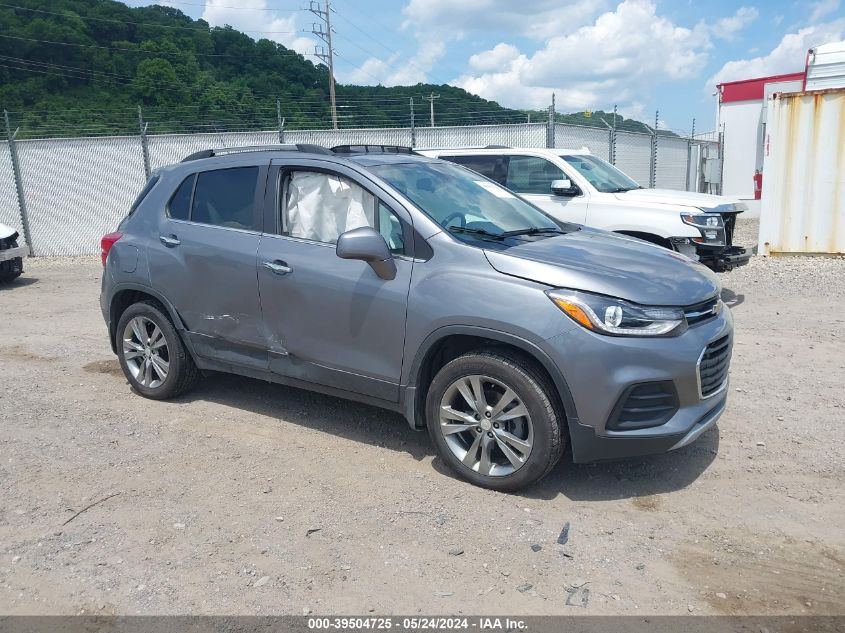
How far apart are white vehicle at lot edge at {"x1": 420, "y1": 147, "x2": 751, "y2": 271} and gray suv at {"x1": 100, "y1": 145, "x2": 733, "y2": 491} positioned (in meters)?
3.65

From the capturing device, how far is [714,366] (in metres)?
3.97

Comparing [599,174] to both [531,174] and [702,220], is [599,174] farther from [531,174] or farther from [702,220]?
[702,220]

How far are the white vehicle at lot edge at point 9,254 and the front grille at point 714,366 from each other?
1096 cm

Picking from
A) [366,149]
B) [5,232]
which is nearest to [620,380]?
[366,149]

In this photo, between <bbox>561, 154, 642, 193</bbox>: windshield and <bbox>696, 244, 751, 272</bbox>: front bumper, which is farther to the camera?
<bbox>561, 154, 642, 193</bbox>: windshield

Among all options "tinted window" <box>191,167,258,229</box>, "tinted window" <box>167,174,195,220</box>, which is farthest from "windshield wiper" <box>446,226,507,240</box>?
"tinted window" <box>167,174,195,220</box>

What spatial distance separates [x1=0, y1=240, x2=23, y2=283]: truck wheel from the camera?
37.6 ft

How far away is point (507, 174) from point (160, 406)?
5584 mm

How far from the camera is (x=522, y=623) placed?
9.63 feet

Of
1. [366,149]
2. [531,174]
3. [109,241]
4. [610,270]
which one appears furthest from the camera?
[531,174]

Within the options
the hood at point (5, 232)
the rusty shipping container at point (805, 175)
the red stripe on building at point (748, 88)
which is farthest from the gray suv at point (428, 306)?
the red stripe on building at point (748, 88)

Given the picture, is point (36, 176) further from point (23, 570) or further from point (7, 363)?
point (23, 570)

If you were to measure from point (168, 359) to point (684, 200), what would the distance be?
6147mm

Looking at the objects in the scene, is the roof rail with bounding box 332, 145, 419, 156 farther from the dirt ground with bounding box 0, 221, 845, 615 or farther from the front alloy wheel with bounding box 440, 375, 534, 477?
the front alloy wheel with bounding box 440, 375, 534, 477
